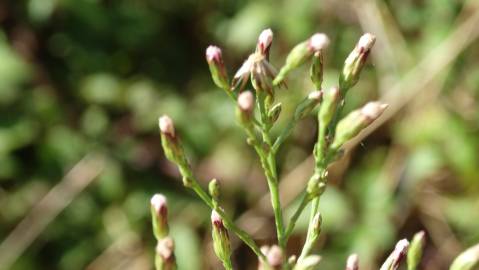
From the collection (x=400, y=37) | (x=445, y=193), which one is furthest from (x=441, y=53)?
(x=445, y=193)

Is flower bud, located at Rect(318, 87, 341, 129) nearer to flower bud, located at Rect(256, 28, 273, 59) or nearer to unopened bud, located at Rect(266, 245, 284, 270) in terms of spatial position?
flower bud, located at Rect(256, 28, 273, 59)

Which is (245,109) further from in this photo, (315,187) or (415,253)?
(415,253)

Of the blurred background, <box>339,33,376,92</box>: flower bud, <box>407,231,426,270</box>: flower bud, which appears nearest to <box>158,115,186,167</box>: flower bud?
<box>339,33,376,92</box>: flower bud

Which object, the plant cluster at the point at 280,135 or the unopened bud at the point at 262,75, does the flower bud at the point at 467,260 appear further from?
the unopened bud at the point at 262,75

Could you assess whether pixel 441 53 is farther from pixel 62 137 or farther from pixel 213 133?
pixel 62 137

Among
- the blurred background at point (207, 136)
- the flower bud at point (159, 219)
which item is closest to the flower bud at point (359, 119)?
the flower bud at point (159, 219)
